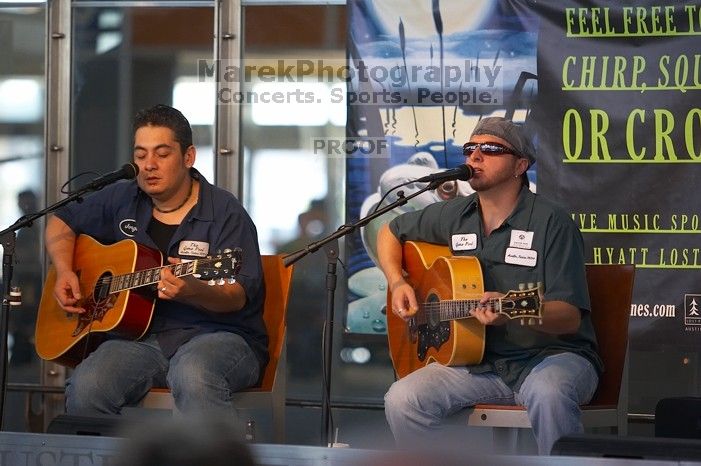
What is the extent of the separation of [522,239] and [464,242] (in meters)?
0.24

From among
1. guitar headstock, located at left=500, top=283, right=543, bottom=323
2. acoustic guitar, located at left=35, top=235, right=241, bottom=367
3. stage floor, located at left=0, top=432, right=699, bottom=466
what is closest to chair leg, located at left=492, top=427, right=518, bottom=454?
guitar headstock, located at left=500, top=283, right=543, bottom=323

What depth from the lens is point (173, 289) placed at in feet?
13.0

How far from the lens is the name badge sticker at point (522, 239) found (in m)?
4.14

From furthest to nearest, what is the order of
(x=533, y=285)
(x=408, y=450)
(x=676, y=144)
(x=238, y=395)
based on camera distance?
1. (x=676, y=144)
2. (x=238, y=395)
3. (x=533, y=285)
4. (x=408, y=450)

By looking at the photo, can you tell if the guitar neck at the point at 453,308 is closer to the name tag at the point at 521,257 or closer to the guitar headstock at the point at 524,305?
the guitar headstock at the point at 524,305

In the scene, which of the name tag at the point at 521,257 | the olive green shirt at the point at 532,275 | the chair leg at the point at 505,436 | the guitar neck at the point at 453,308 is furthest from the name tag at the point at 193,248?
the chair leg at the point at 505,436

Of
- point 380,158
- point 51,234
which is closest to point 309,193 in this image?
point 380,158

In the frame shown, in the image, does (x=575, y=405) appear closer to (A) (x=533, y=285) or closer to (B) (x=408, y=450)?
(A) (x=533, y=285)

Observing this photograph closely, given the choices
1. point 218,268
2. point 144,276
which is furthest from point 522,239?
point 144,276

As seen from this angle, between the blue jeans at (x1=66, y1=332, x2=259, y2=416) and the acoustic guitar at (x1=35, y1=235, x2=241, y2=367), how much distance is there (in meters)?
0.10

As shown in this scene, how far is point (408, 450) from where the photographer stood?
120 centimetres

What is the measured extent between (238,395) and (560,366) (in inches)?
45.3

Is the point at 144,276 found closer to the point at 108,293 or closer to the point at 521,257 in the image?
the point at 108,293

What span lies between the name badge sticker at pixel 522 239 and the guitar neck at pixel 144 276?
111cm
